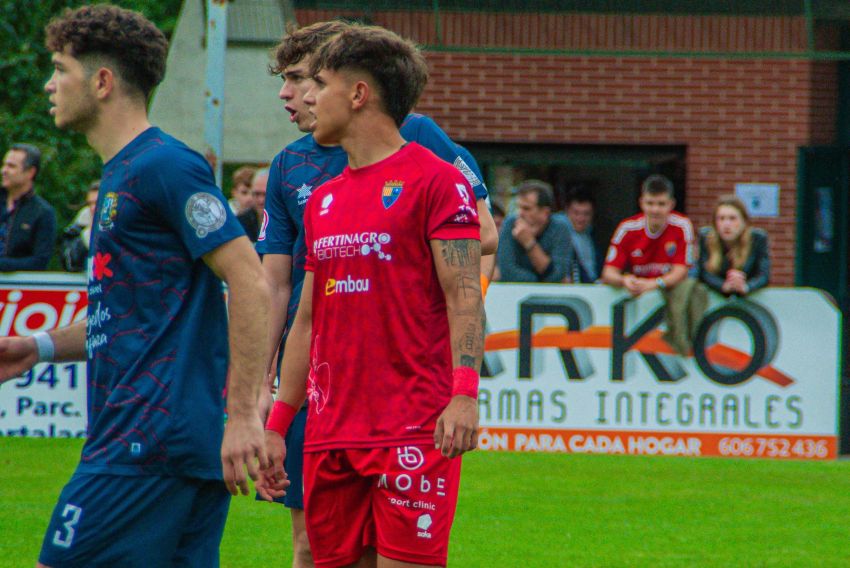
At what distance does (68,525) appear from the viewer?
3.68 m

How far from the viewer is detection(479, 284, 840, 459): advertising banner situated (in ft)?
38.7

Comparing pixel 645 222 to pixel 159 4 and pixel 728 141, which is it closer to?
pixel 728 141

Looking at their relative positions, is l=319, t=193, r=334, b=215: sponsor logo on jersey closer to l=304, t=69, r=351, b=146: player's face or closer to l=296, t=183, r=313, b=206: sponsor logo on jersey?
l=304, t=69, r=351, b=146: player's face

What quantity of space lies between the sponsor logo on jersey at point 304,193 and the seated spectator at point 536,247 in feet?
23.0

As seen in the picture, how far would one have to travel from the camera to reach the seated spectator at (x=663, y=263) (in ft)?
38.9

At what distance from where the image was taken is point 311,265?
428 centimetres

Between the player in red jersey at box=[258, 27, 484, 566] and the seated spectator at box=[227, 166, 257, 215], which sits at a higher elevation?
the seated spectator at box=[227, 166, 257, 215]

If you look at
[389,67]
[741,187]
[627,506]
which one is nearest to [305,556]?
[389,67]

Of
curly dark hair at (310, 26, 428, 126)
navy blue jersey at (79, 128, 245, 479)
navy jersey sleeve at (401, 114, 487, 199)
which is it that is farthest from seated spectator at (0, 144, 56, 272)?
navy blue jersey at (79, 128, 245, 479)

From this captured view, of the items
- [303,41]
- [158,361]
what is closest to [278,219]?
[303,41]

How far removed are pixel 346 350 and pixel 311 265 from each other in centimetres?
32

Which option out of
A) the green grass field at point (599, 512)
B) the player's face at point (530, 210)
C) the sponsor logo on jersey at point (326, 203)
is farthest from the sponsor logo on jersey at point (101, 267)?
the player's face at point (530, 210)

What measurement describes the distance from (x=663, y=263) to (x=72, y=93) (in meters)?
8.69

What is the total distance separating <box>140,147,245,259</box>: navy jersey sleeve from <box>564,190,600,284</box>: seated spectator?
901cm
